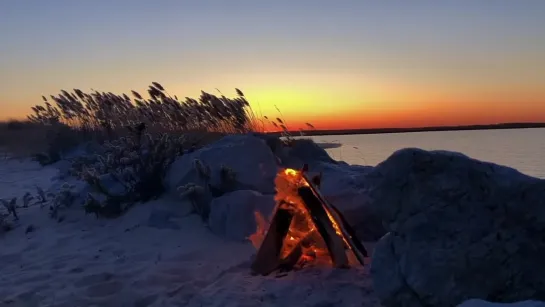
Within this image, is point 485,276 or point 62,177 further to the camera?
point 62,177

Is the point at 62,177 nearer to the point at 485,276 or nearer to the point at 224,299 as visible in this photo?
the point at 224,299

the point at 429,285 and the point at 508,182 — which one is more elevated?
the point at 508,182

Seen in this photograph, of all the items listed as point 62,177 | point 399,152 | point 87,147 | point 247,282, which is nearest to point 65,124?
point 87,147

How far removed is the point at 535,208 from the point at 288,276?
223cm

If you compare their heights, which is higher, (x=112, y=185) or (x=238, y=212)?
(x=112, y=185)

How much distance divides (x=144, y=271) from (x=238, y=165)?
251cm

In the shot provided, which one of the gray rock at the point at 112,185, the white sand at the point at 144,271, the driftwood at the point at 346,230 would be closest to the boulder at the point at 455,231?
the white sand at the point at 144,271

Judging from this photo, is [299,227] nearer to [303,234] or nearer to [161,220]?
[303,234]

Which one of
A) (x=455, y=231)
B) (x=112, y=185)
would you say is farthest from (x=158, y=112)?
(x=455, y=231)

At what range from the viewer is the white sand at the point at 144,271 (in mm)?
4438

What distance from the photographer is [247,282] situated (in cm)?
473

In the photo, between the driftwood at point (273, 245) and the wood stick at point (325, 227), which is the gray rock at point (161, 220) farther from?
the wood stick at point (325, 227)

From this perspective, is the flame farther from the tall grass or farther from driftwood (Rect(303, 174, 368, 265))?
the tall grass

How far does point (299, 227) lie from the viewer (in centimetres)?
543
